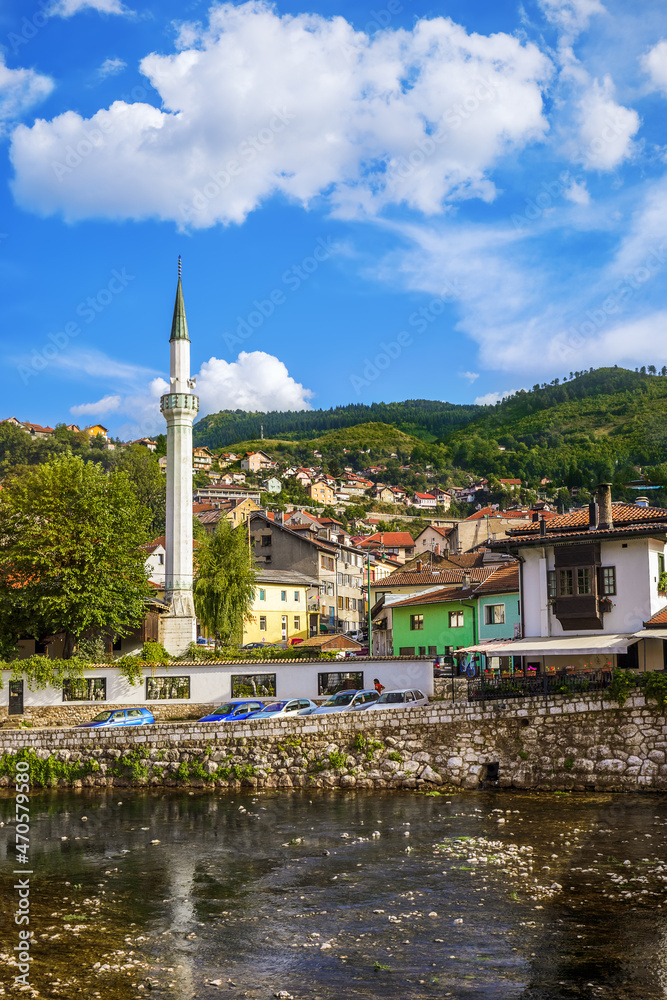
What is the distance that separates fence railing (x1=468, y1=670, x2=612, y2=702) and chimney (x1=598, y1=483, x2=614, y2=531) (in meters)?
5.91

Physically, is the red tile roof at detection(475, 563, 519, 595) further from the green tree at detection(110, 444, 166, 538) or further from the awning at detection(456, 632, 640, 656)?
the green tree at detection(110, 444, 166, 538)

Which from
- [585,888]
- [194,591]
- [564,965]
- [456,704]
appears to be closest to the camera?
[564,965]

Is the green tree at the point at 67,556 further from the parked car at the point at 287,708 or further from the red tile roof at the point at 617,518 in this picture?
the red tile roof at the point at 617,518

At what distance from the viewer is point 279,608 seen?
6662cm

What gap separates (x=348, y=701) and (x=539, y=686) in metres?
7.63

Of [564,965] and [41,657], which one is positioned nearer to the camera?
[564,965]

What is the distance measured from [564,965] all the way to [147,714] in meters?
24.4

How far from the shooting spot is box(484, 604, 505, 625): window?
139ft

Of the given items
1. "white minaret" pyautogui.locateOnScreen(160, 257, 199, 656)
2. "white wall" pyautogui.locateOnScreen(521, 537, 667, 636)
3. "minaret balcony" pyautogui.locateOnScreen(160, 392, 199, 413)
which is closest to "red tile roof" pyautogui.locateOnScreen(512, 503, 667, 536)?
"white wall" pyautogui.locateOnScreen(521, 537, 667, 636)

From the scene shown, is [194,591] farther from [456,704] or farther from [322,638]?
[456,704]

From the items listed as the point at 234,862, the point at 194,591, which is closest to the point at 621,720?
the point at 234,862

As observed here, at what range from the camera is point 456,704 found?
30.0 metres

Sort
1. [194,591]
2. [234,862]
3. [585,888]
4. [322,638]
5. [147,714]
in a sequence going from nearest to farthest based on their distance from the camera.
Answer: [585,888]
[234,862]
[147,714]
[194,591]
[322,638]

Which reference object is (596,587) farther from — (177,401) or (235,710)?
(177,401)
